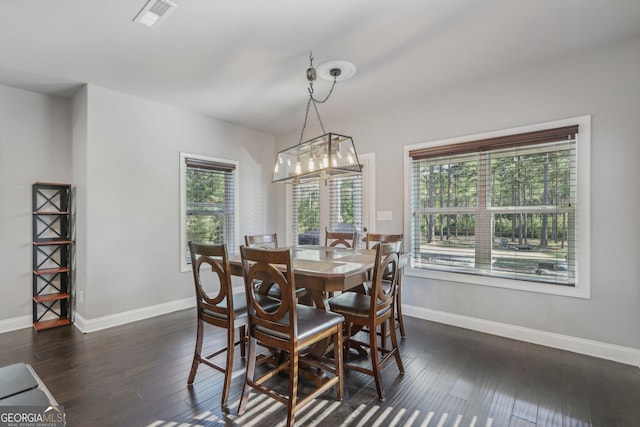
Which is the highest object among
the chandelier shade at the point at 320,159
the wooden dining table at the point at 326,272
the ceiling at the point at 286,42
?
the ceiling at the point at 286,42

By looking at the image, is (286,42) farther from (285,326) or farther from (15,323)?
(15,323)

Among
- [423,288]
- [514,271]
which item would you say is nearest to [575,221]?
[514,271]

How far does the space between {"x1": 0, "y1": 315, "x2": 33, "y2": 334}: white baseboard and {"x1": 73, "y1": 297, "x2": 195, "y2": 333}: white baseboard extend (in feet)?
1.40

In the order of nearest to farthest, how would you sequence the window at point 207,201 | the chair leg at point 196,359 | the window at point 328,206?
the chair leg at point 196,359 → the window at point 207,201 → the window at point 328,206

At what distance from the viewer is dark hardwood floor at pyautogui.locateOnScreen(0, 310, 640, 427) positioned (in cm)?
190

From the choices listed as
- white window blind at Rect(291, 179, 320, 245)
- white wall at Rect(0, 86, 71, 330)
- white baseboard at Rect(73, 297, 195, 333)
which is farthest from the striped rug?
white window blind at Rect(291, 179, 320, 245)

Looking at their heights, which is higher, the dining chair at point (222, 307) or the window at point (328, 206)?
the window at point (328, 206)

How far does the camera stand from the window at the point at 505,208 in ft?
9.21

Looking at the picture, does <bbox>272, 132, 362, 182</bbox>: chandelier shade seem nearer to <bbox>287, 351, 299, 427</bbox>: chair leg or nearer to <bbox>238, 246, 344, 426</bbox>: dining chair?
<bbox>238, 246, 344, 426</bbox>: dining chair

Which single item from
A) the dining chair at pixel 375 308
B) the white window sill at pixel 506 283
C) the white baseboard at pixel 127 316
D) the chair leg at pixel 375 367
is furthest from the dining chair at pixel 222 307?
the white window sill at pixel 506 283

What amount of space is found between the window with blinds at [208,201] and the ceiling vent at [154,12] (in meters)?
2.07

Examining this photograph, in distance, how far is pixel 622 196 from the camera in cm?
255

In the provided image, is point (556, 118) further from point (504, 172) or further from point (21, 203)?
point (21, 203)

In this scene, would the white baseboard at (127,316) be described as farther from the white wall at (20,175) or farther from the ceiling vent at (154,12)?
the ceiling vent at (154,12)
